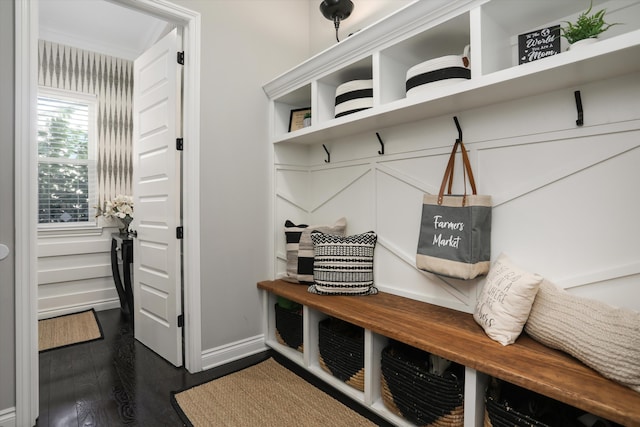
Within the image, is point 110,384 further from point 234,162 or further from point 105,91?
point 105,91

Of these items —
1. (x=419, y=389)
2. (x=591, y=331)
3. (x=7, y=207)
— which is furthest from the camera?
(x=7, y=207)

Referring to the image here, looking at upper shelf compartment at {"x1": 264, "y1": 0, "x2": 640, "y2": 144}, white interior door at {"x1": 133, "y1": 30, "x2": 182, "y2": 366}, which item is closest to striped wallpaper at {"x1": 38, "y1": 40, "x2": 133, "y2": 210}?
white interior door at {"x1": 133, "y1": 30, "x2": 182, "y2": 366}

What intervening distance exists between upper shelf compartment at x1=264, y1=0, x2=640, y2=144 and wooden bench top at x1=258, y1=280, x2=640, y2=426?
3.45 feet

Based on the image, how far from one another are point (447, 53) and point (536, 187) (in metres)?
0.87

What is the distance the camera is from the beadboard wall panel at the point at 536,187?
128 cm

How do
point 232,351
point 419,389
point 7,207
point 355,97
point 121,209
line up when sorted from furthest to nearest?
point 121,209, point 232,351, point 355,97, point 7,207, point 419,389

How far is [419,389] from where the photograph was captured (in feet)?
4.83

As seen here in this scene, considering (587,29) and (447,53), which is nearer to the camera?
(587,29)

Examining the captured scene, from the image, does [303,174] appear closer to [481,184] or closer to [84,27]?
[481,184]

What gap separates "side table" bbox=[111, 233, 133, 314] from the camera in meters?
3.29

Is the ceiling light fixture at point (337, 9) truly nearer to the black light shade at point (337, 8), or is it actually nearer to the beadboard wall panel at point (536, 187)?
the black light shade at point (337, 8)

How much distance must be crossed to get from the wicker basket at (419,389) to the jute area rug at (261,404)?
0.22 meters

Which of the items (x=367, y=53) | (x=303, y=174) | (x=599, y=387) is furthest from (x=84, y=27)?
(x=599, y=387)

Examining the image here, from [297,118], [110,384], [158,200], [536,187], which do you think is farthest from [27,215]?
[536,187]
